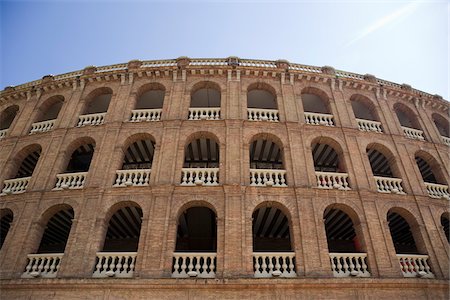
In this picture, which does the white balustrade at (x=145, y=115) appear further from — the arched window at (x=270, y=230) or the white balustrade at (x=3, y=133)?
the white balustrade at (x=3, y=133)

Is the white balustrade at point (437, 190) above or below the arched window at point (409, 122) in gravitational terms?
below

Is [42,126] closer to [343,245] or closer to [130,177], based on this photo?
[130,177]

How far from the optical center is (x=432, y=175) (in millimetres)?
16703

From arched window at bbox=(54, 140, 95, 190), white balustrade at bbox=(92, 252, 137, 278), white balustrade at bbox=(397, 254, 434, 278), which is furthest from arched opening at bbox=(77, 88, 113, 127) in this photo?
white balustrade at bbox=(397, 254, 434, 278)

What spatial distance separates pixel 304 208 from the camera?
11.6 meters

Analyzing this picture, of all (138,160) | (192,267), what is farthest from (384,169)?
(138,160)

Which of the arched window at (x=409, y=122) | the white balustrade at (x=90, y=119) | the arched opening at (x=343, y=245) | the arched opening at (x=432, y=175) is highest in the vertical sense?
the arched window at (x=409, y=122)

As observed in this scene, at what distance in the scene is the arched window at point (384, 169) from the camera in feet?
42.8

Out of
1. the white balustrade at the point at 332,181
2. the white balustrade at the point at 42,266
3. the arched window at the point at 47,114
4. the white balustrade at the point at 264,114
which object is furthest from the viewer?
the arched window at the point at 47,114

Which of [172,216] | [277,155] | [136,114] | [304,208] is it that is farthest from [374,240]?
[136,114]

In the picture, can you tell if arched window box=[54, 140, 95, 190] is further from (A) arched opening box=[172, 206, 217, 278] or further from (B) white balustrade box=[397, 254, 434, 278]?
(B) white balustrade box=[397, 254, 434, 278]

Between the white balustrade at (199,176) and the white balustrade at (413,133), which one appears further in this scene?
the white balustrade at (413,133)

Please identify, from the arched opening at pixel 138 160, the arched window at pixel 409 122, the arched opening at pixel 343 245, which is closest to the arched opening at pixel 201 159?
the arched opening at pixel 138 160

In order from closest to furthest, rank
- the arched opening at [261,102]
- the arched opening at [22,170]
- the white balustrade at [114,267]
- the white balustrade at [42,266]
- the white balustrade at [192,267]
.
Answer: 1. the white balustrade at [192,267]
2. the white balustrade at [114,267]
3. the white balustrade at [42,266]
4. the arched opening at [22,170]
5. the arched opening at [261,102]
